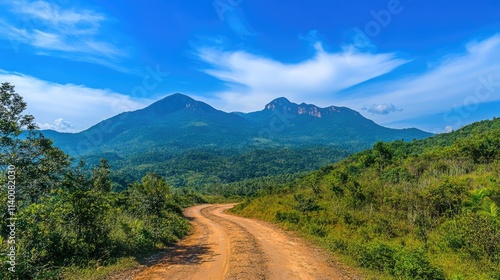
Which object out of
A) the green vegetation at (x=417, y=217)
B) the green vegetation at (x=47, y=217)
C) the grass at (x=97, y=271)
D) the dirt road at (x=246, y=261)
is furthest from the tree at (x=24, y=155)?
the green vegetation at (x=417, y=217)

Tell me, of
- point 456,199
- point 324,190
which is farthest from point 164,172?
point 456,199

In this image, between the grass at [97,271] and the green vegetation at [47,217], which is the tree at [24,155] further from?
the grass at [97,271]

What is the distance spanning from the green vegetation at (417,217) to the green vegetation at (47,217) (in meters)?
8.95

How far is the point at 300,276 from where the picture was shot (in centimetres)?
819

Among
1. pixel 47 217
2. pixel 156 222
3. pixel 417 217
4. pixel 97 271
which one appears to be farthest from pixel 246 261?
pixel 417 217

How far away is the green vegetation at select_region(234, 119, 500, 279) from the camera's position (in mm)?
8508

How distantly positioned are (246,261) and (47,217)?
6793mm

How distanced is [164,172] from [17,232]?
168m

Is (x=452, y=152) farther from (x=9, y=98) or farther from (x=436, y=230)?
(x=9, y=98)

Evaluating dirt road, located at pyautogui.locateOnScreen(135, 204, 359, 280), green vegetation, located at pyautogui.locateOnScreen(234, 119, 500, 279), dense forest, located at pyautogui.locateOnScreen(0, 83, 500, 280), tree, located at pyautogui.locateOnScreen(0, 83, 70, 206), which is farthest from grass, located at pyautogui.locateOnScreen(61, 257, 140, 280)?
green vegetation, located at pyautogui.locateOnScreen(234, 119, 500, 279)

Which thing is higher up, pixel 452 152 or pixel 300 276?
pixel 452 152

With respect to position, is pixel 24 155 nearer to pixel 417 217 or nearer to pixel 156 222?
pixel 156 222

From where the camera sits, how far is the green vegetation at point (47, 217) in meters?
7.50

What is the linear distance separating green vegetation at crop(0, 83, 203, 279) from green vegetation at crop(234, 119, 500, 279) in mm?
8946
